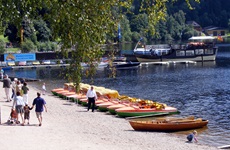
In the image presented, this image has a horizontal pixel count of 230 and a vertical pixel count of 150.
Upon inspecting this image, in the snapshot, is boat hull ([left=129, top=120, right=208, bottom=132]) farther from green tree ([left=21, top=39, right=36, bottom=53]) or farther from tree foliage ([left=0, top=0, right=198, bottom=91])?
green tree ([left=21, top=39, right=36, bottom=53])

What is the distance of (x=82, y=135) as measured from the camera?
81.7ft

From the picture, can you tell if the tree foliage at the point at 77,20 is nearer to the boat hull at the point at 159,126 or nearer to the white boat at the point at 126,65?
the boat hull at the point at 159,126

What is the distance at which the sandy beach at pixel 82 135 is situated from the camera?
20898mm

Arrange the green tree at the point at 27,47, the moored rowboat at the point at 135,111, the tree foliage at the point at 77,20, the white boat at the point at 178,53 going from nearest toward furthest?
the tree foliage at the point at 77,20 < the moored rowboat at the point at 135,111 < the green tree at the point at 27,47 < the white boat at the point at 178,53

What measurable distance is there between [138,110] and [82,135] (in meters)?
9.63

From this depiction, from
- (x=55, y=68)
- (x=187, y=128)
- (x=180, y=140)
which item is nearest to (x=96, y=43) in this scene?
(x=180, y=140)

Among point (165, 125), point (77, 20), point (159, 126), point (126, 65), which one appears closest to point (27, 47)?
point (126, 65)

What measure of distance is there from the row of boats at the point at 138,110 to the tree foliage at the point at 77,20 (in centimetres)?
1358

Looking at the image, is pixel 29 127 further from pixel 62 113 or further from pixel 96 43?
pixel 96 43

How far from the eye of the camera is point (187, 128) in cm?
2950

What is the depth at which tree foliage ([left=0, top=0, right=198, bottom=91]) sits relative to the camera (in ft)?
41.3

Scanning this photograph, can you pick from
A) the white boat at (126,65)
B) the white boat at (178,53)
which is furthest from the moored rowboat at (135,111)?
the white boat at (178,53)

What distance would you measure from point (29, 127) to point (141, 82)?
40.4 metres

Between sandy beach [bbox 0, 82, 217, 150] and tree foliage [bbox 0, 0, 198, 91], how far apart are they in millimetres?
7360
